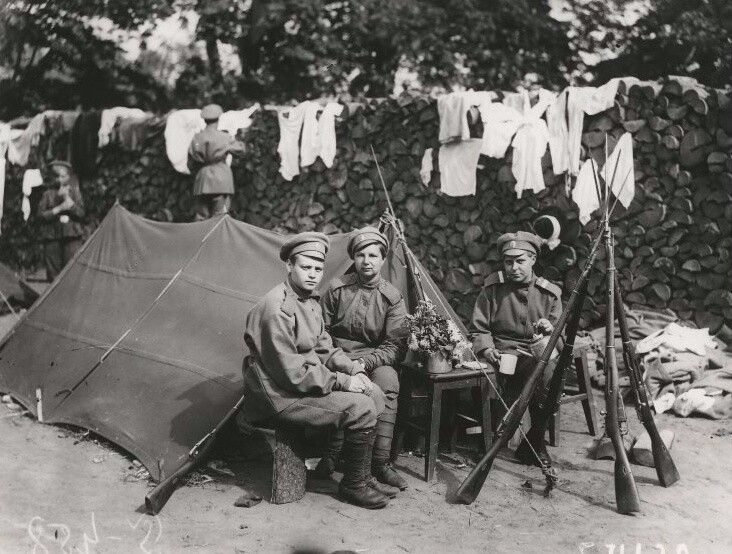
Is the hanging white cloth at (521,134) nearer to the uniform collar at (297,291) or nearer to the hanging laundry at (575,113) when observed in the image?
the hanging laundry at (575,113)

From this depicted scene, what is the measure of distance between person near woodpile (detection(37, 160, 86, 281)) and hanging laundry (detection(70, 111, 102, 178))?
185 centimetres

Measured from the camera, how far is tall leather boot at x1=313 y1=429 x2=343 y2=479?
13.0ft

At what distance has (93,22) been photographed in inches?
533

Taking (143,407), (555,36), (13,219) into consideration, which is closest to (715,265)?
(143,407)

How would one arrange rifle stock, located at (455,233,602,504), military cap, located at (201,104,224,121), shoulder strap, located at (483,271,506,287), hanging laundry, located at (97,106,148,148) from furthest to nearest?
hanging laundry, located at (97,106,148,148) < military cap, located at (201,104,224,121) < shoulder strap, located at (483,271,506,287) < rifle stock, located at (455,233,602,504)

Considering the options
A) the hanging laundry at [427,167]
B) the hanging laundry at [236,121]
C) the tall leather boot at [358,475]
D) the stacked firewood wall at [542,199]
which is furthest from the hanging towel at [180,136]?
the tall leather boot at [358,475]

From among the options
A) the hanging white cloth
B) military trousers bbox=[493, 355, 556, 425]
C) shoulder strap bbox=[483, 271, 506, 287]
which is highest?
the hanging white cloth

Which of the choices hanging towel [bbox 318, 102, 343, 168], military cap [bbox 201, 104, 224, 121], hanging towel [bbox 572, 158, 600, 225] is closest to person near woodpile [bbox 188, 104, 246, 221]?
military cap [bbox 201, 104, 224, 121]

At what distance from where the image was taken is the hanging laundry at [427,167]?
7.67 meters

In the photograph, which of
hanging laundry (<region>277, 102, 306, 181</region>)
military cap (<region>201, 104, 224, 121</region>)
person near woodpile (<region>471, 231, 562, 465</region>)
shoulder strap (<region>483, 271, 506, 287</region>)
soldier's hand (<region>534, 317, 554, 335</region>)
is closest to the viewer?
soldier's hand (<region>534, 317, 554, 335</region>)

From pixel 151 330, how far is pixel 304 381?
1943 mm

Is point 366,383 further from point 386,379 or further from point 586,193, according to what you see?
point 586,193

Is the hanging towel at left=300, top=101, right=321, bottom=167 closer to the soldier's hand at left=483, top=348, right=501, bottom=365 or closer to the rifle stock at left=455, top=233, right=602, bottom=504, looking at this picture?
the soldier's hand at left=483, top=348, right=501, bottom=365

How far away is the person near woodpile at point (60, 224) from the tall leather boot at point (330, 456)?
621 cm
